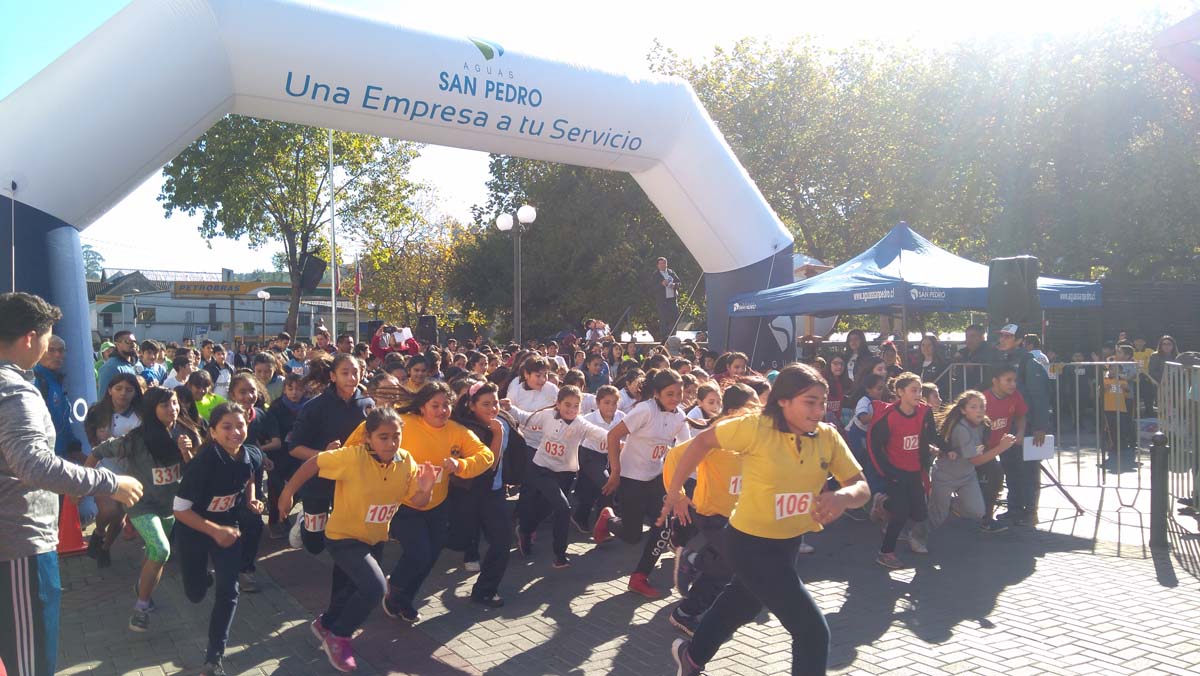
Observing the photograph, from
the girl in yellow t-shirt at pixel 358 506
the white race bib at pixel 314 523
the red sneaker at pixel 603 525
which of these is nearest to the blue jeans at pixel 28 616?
the girl in yellow t-shirt at pixel 358 506

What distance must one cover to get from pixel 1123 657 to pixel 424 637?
13.0 feet

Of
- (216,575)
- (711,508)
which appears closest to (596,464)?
(711,508)

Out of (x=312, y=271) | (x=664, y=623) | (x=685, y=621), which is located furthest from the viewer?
(x=312, y=271)

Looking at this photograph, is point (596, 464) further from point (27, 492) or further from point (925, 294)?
point (925, 294)

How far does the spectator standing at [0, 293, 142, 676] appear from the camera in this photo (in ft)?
10.4

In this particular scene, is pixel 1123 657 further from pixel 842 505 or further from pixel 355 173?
pixel 355 173

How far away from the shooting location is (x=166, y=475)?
5.98 meters

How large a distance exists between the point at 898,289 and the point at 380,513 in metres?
8.42

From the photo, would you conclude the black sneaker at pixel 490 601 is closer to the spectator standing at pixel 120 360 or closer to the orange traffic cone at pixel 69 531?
the orange traffic cone at pixel 69 531

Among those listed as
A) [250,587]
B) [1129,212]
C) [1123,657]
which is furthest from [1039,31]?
[250,587]

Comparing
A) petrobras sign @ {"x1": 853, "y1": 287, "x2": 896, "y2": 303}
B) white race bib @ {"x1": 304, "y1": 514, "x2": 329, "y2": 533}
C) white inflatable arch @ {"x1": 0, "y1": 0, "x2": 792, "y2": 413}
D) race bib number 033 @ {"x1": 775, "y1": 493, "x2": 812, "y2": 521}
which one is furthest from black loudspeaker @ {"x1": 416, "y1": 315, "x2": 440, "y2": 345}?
race bib number 033 @ {"x1": 775, "y1": 493, "x2": 812, "y2": 521}

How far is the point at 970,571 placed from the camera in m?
7.02

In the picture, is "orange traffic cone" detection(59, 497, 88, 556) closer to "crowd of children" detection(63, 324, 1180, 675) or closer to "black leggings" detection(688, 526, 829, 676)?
"crowd of children" detection(63, 324, 1180, 675)

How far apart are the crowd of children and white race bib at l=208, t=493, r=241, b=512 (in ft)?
0.05
